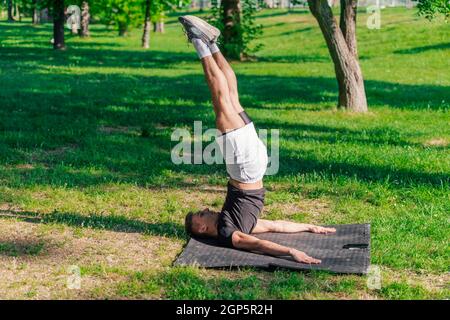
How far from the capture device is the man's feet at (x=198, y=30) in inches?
306

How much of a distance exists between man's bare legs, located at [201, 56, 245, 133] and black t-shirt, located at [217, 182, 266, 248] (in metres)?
0.67

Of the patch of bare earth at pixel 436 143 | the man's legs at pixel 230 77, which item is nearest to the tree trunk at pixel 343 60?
the patch of bare earth at pixel 436 143

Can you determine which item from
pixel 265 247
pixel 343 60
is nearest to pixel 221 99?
pixel 265 247

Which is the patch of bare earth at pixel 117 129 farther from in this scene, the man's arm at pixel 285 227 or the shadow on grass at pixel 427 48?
the shadow on grass at pixel 427 48

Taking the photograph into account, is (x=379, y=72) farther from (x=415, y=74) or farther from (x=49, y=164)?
(x=49, y=164)

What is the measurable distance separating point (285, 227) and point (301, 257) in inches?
45.3

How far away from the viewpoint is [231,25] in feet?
101

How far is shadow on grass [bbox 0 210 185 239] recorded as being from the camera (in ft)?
26.9

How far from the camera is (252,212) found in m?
7.66

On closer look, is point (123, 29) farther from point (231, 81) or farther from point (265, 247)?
point (265, 247)

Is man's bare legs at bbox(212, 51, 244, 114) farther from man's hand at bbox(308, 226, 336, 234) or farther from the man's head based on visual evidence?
man's hand at bbox(308, 226, 336, 234)

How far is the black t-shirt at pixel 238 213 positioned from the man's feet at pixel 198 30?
161 cm
